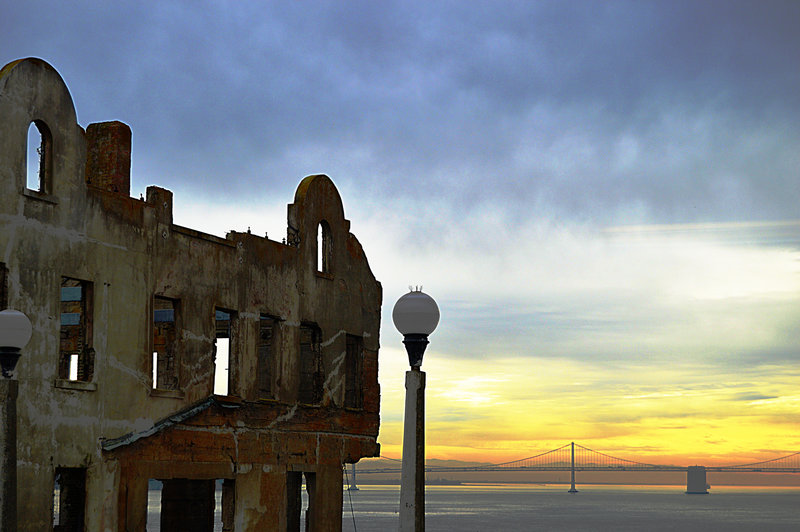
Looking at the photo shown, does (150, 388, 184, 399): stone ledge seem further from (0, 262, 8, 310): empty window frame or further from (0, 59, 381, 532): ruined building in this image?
(0, 262, 8, 310): empty window frame

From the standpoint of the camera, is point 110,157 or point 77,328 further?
point 77,328

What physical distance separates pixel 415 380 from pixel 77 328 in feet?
58.0

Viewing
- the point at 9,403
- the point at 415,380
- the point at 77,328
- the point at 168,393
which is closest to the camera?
the point at 415,380

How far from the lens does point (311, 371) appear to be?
92.4 feet

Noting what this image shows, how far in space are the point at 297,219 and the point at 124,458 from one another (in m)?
7.88

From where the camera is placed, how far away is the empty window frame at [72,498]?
20.3m

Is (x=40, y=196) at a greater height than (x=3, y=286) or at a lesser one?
greater

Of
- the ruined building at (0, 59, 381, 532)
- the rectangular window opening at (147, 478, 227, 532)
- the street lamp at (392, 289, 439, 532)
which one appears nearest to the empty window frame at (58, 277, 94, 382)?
the ruined building at (0, 59, 381, 532)

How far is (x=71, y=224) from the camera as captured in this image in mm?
20094

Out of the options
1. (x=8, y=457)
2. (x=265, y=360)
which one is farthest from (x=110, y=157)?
(x=265, y=360)

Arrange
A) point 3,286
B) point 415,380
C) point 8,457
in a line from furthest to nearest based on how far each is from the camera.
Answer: point 3,286 → point 8,457 → point 415,380

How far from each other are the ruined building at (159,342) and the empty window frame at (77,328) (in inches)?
1.7

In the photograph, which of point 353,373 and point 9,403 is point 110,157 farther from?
point 353,373

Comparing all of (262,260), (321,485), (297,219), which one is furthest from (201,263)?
(321,485)
